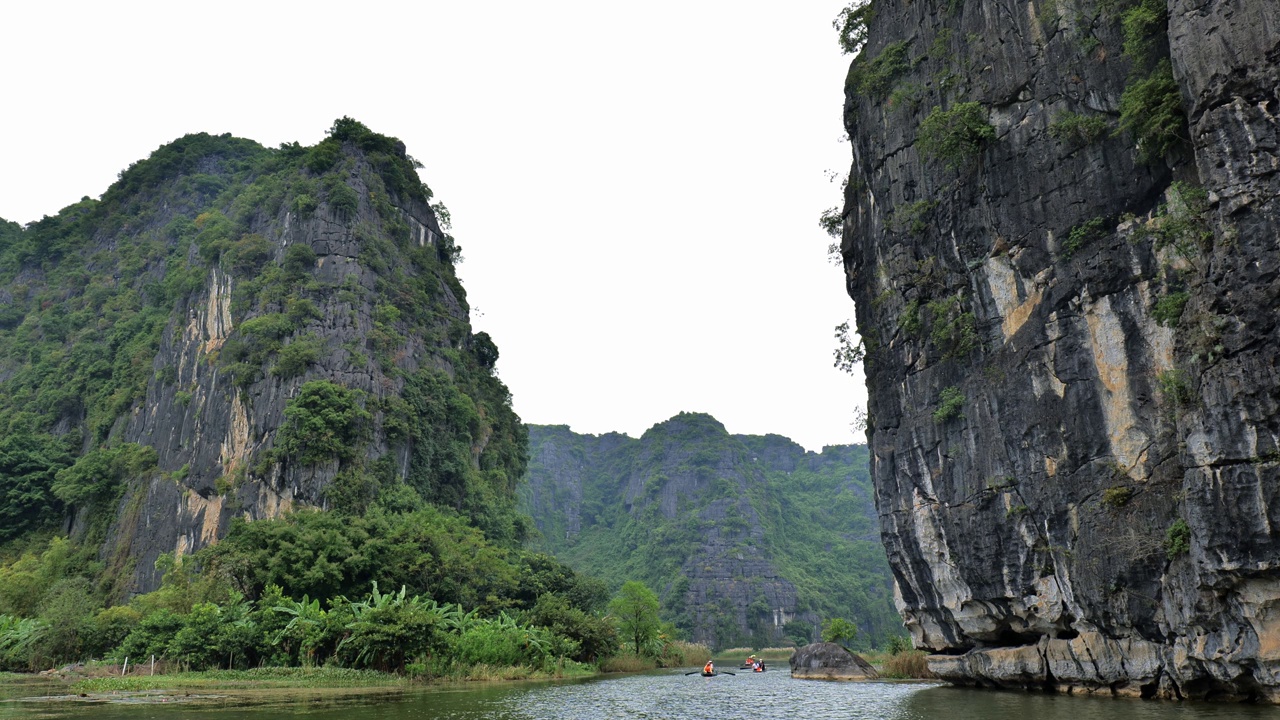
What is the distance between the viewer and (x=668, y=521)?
388ft

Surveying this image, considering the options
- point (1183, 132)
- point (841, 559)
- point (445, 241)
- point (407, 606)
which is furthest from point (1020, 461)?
point (841, 559)

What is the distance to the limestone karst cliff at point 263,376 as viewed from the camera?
151 ft

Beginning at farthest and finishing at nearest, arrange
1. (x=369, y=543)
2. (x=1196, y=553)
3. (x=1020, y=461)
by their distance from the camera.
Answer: (x=369, y=543)
(x=1020, y=461)
(x=1196, y=553)

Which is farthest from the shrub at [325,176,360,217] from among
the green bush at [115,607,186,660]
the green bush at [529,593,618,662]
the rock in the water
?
the rock in the water

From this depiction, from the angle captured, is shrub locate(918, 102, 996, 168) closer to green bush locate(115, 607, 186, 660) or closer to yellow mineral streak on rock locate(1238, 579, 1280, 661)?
yellow mineral streak on rock locate(1238, 579, 1280, 661)

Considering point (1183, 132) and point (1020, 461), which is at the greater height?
point (1183, 132)

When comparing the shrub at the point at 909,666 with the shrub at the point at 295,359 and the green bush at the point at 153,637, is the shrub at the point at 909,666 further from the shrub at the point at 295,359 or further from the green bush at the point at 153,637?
the shrub at the point at 295,359

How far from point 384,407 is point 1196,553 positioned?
41285mm

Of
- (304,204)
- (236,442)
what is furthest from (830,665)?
(304,204)

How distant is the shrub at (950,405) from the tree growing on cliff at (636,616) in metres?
27.6

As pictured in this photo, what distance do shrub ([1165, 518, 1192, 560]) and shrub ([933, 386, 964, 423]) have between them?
7811 millimetres

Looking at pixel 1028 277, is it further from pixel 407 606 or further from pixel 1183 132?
pixel 407 606

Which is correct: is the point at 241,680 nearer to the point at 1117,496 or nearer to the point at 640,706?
the point at 640,706

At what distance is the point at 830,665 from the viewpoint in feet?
123
